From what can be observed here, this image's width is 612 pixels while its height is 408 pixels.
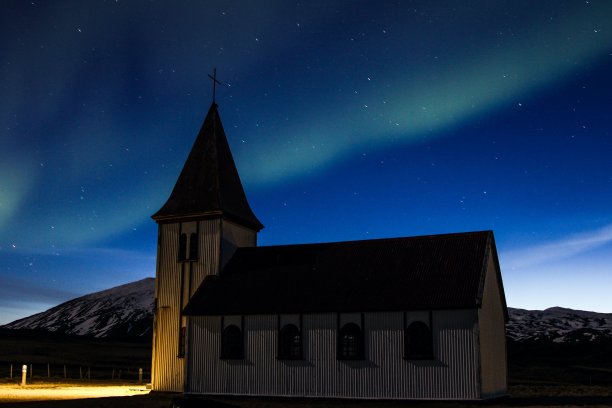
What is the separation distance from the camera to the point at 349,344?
33.3 m

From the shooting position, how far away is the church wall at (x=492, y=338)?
32031 mm

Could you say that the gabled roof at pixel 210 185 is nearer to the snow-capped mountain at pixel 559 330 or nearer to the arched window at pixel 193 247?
the arched window at pixel 193 247

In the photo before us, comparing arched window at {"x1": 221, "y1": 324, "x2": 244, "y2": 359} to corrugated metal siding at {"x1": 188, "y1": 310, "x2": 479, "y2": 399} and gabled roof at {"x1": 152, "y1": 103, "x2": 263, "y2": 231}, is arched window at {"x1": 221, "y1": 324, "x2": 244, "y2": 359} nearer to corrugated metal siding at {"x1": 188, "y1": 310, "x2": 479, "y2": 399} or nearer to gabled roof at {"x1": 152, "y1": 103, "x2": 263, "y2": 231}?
corrugated metal siding at {"x1": 188, "y1": 310, "x2": 479, "y2": 399}

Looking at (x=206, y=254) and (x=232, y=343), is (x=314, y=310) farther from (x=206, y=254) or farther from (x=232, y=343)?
(x=206, y=254)

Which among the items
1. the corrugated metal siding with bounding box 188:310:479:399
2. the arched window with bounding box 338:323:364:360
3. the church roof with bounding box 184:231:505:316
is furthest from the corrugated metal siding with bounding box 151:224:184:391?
the arched window with bounding box 338:323:364:360

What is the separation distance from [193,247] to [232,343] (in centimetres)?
734

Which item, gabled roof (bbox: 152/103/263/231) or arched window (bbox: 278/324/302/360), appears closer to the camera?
arched window (bbox: 278/324/302/360)

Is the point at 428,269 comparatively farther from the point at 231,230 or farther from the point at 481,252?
the point at 231,230

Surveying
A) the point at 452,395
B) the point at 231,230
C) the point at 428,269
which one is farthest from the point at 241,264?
the point at 452,395

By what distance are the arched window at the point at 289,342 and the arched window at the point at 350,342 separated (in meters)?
2.23

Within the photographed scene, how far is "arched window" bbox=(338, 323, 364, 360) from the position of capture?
3297cm

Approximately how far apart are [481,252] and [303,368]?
1058 cm

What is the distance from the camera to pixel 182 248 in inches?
1620

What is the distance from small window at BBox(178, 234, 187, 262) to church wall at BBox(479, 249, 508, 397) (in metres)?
17.8
